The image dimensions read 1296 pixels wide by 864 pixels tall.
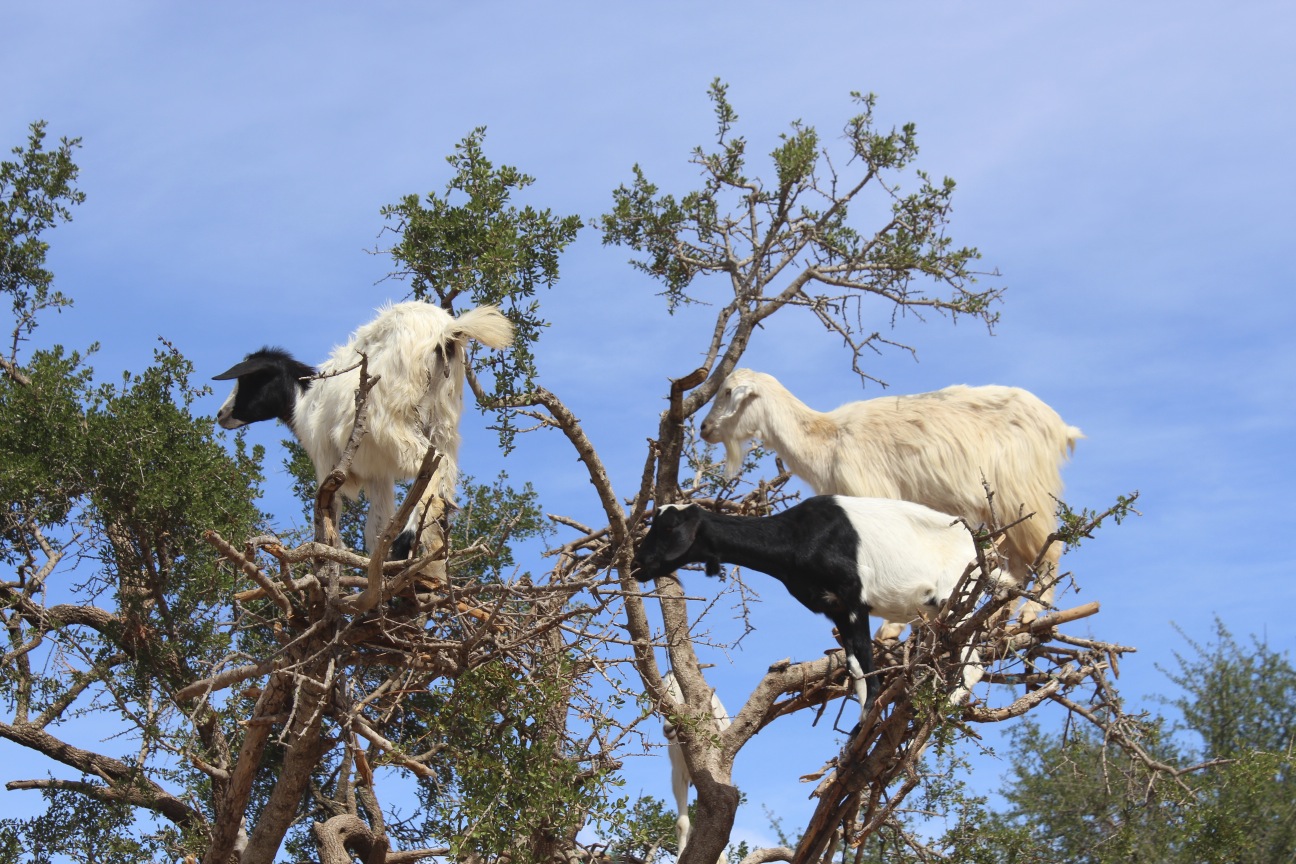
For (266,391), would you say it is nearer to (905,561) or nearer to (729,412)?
(729,412)

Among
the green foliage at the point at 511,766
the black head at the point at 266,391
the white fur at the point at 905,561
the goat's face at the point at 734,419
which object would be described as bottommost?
the green foliage at the point at 511,766

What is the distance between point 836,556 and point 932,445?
6.52ft

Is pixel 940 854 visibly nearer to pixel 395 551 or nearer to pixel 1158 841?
pixel 1158 841

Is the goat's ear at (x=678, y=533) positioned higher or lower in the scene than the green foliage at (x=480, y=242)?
lower

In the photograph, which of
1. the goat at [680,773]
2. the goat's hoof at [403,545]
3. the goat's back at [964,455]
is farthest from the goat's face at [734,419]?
the goat's hoof at [403,545]

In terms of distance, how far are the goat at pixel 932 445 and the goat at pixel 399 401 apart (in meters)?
2.37

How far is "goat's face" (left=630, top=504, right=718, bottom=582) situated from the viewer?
639 centimetres

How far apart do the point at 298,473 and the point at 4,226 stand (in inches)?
119

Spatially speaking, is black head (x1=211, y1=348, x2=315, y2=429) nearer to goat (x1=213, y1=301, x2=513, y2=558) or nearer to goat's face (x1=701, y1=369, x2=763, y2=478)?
goat (x1=213, y1=301, x2=513, y2=558)

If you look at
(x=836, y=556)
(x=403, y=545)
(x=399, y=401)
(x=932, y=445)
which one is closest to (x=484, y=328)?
(x=399, y=401)

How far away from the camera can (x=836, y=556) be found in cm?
636

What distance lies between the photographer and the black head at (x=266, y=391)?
7633 mm

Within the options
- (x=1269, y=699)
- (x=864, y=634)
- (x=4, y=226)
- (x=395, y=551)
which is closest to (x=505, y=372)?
(x=395, y=551)

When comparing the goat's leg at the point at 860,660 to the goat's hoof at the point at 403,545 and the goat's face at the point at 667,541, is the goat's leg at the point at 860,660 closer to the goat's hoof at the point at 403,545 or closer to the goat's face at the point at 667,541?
the goat's face at the point at 667,541
